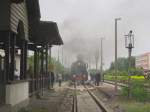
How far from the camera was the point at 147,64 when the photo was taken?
534 ft

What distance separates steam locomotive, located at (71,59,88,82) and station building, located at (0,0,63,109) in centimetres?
4234

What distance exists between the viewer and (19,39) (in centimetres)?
2475

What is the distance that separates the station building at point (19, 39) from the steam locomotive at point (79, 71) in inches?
1667

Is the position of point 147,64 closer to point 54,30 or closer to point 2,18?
point 54,30

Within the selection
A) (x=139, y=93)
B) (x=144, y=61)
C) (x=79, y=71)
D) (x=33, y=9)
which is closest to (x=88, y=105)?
Result: (x=139, y=93)

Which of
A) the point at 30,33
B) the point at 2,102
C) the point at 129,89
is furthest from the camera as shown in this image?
the point at 129,89

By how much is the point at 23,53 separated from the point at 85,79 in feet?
179

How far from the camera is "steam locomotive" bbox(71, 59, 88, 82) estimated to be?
77688 mm

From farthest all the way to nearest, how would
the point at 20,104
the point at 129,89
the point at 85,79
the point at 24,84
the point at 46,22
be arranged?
the point at 85,79
the point at 129,89
the point at 46,22
the point at 24,84
the point at 20,104

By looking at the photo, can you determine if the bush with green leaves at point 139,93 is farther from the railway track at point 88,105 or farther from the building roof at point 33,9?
the building roof at point 33,9

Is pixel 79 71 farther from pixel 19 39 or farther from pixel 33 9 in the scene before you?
pixel 19 39

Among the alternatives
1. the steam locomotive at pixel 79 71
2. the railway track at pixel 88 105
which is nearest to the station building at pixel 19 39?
the railway track at pixel 88 105

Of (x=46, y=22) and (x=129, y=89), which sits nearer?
(x=46, y=22)

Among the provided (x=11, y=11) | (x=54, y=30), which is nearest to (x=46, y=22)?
(x=54, y=30)
